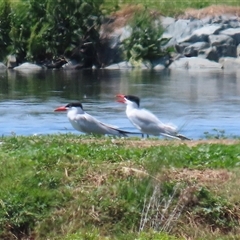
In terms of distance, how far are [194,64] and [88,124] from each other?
23.0 meters

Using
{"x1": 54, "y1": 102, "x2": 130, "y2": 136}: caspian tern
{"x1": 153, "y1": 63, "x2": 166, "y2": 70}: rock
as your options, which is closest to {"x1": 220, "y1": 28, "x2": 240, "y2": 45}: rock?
{"x1": 153, "y1": 63, "x2": 166, "y2": 70}: rock

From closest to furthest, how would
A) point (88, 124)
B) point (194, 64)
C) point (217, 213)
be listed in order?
1. point (217, 213)
2. point (88, 124)
3. point (194, 64)

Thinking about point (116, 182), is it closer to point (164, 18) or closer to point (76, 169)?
point (76, 169)

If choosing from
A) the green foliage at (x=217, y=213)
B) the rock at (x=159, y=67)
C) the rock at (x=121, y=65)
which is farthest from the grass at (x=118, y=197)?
the rock at (x=121, y=65)

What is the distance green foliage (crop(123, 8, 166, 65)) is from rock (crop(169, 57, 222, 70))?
1.16 m

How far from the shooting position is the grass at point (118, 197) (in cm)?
847

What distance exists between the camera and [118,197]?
868 cm

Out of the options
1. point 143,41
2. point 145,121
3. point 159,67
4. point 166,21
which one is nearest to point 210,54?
point 159,67

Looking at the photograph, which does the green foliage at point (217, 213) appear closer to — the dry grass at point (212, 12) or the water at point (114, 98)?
the water at point (114, 98)

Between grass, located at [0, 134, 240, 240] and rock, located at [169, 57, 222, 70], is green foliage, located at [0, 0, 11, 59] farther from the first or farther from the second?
grass, located at [0, 134, 240, 240]

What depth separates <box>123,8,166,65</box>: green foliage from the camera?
36.2m

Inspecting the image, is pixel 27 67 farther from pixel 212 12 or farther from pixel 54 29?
pixel 212 12

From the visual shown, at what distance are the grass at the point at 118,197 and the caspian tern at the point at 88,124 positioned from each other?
278 centimetres

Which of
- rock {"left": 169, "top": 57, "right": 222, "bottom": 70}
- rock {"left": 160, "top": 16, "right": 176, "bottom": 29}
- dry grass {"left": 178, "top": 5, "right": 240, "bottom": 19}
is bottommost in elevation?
rock {"left": 169, "top": 57, "right": 222, "bottom": 70}
